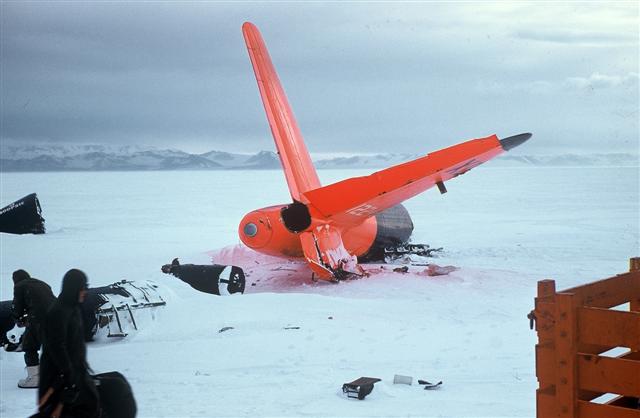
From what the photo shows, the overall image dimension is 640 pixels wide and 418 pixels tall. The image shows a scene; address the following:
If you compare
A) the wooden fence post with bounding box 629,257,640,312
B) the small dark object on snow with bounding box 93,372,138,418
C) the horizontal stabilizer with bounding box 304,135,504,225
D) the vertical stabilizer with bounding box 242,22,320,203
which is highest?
the vertical stabilizer with bounding box 242,22,320,203

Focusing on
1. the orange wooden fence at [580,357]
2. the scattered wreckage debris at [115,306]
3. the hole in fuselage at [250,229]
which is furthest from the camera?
the hole in fuselage at [250,229]

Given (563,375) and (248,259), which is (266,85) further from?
(563,375)

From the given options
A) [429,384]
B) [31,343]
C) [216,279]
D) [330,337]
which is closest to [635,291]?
[429,384]

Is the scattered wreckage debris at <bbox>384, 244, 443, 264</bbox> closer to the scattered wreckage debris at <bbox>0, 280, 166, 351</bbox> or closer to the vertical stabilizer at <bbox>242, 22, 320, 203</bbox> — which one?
the vertical stabilizer at <bbox>242, 22, 320, 203</bbox>

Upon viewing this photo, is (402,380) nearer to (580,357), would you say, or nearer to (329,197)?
(580,357)

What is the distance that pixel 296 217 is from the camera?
48.8 feet

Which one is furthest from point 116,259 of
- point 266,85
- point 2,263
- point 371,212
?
point 371,212

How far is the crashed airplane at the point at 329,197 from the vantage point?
13.7 metres

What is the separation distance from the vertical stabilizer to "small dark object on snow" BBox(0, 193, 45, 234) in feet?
39.5

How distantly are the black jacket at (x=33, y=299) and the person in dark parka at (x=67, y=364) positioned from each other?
2471mm

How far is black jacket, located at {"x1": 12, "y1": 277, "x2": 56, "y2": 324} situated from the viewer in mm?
7461

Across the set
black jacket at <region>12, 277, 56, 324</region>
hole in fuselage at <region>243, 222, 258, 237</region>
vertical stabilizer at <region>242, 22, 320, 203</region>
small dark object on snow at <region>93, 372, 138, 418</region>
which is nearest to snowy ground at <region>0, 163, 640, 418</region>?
black jacket at <region>12, 277, 56, 324</region>

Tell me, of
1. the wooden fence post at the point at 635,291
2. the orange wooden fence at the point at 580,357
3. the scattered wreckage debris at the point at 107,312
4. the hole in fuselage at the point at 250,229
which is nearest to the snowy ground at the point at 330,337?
the scattered wreckage debris at the point at 107,312

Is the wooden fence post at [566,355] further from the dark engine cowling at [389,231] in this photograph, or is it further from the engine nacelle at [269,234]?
the dark engine cowling at [389,231]
